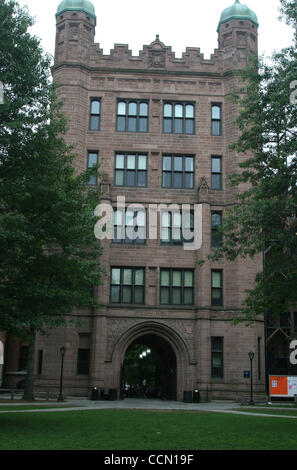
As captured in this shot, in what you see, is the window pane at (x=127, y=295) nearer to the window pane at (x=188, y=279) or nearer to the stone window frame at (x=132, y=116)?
the window pane at (x=188, y=279)

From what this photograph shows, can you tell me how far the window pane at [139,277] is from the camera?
34.3 metres

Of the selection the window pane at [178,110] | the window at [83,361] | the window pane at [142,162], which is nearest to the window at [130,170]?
the window pane at [142,162]

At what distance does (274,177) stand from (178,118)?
1954 cm

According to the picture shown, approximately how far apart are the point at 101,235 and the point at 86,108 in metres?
9.46

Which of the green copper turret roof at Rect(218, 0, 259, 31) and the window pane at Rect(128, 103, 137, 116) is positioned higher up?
the green copper turret roof at Rect(218, 0, 259, 31)

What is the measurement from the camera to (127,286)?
112ft

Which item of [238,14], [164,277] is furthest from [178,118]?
[164,277]

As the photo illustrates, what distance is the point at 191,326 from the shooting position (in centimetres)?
3356

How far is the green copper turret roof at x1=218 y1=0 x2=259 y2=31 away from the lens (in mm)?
37500

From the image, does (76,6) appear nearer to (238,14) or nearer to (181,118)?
(181,118)

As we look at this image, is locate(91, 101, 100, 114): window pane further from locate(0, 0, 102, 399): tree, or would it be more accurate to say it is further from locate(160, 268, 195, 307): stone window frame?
locate(0, 0, 102, 399): tree

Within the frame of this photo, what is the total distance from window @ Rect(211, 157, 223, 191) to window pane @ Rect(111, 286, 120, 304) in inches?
349

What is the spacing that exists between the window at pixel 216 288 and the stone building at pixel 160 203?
0.27ft

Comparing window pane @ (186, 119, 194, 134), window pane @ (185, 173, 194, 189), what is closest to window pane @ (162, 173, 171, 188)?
window pane @ (185, 173, 194, 189)
